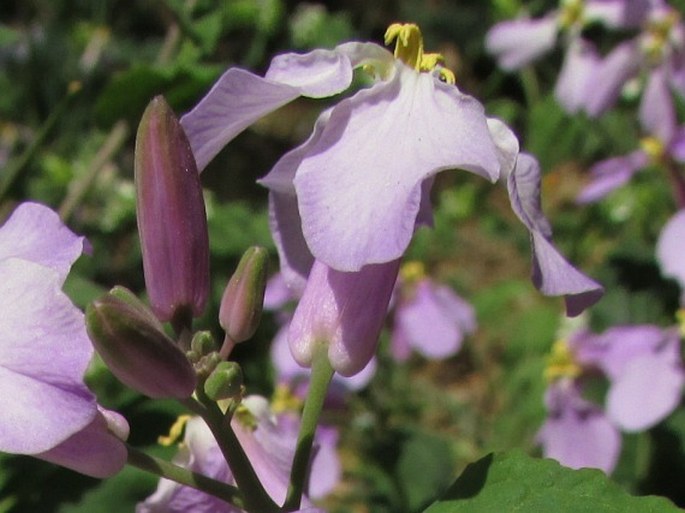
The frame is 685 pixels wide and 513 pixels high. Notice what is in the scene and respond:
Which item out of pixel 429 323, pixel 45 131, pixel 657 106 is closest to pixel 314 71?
pixel 45 131

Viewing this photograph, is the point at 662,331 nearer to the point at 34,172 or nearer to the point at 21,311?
the point at 21,311

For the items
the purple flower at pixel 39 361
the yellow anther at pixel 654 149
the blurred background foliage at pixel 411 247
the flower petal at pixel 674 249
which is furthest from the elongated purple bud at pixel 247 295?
the yellow anther at pixel 654 149

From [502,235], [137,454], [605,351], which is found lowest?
[502,235]

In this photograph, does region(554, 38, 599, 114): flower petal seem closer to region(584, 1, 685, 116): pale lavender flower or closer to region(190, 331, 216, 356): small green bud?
region(584, 1, 685, 116): pale lavender flower

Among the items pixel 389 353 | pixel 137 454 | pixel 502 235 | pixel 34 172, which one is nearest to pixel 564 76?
pixel 389 353

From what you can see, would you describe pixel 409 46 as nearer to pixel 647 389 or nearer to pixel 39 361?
pixel 39 361

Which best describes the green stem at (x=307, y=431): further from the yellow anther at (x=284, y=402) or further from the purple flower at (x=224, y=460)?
the yellow anther at (x=284, y=402)
